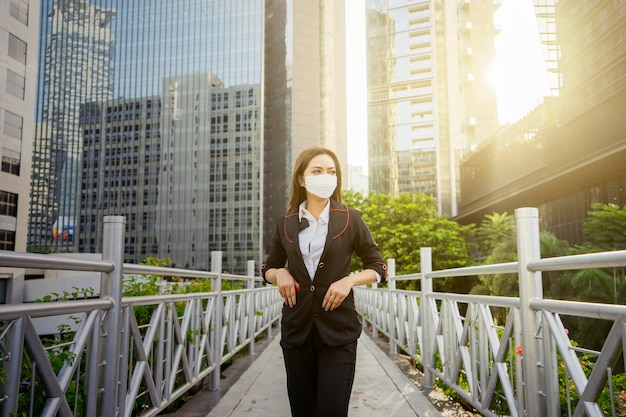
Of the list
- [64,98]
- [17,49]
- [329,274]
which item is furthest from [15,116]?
[64,98]

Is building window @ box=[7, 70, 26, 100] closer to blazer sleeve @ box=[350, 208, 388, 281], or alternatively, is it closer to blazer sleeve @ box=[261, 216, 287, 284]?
blazer sleeve @ box=[261, 216, 287, 284]

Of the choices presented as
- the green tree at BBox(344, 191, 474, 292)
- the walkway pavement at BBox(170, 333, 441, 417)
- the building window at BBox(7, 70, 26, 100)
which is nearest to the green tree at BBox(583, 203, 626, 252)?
the green tree at BBox(344, 191, 474, 292)

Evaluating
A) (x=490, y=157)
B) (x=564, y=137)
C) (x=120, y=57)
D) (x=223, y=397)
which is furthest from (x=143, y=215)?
(x=223, y=397)

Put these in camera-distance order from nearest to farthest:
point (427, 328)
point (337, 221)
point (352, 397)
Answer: point (337, 221) < point (352, 397) < point (427, 328)

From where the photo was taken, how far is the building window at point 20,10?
41.9 m

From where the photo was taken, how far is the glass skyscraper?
8706cm

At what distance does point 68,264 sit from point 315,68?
102 m

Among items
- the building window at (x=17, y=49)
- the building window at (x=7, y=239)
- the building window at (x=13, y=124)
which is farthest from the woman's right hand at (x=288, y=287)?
the building window at (x=17, y=49)

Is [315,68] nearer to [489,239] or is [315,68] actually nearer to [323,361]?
[489,239]

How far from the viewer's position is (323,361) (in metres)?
2.25

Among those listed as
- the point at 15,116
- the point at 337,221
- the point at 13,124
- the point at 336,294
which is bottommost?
the point at 336,294

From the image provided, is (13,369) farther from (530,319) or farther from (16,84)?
(16,84)

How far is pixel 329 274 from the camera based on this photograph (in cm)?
229

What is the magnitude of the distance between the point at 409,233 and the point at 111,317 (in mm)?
22666
